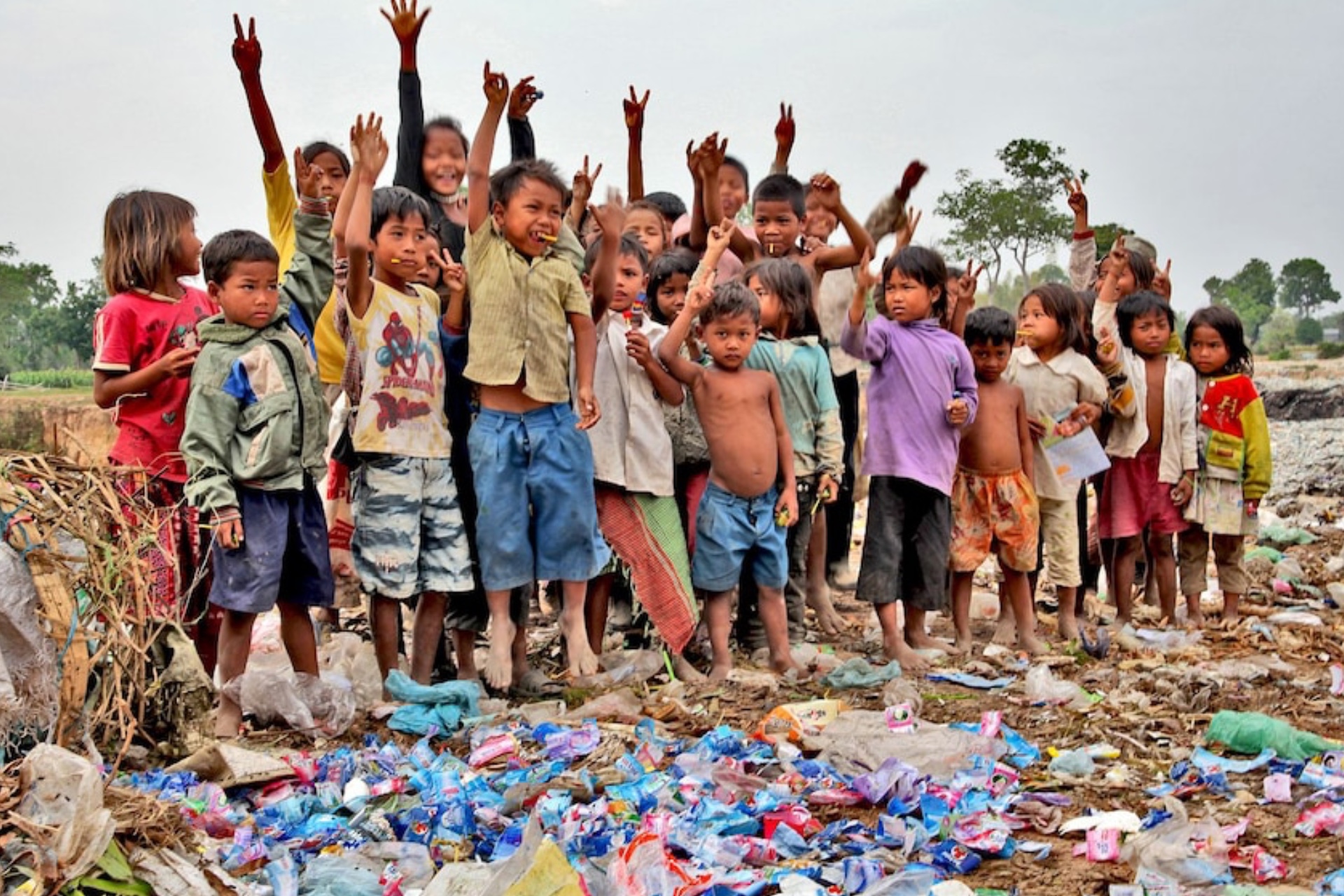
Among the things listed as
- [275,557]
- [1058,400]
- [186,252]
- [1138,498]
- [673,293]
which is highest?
[186,252]

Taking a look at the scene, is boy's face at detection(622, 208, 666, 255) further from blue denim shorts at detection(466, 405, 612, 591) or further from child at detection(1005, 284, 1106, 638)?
→ child at detection(1005, 284, 1106, 638)

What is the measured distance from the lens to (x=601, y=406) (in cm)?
500

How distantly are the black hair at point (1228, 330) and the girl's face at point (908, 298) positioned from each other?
1804 millimetres

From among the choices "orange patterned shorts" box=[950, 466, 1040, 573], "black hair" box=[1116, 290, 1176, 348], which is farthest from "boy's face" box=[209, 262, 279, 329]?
"black hair" box=[1116, 290, 1176, 348]

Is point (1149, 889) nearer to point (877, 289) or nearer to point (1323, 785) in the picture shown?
point (1323, 785)

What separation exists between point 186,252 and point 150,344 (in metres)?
0.35

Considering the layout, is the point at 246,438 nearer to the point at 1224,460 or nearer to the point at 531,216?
the point at 531,216

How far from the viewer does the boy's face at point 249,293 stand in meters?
4.05

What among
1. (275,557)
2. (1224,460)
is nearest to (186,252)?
(275,557)

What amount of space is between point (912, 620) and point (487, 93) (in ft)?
9.29

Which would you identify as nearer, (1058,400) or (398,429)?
(398,429)

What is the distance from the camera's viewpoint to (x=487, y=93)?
4.46 m

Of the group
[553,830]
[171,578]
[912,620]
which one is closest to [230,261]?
[171,578]

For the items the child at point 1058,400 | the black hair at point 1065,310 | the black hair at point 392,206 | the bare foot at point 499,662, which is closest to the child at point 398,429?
the black hair at point 392,206
